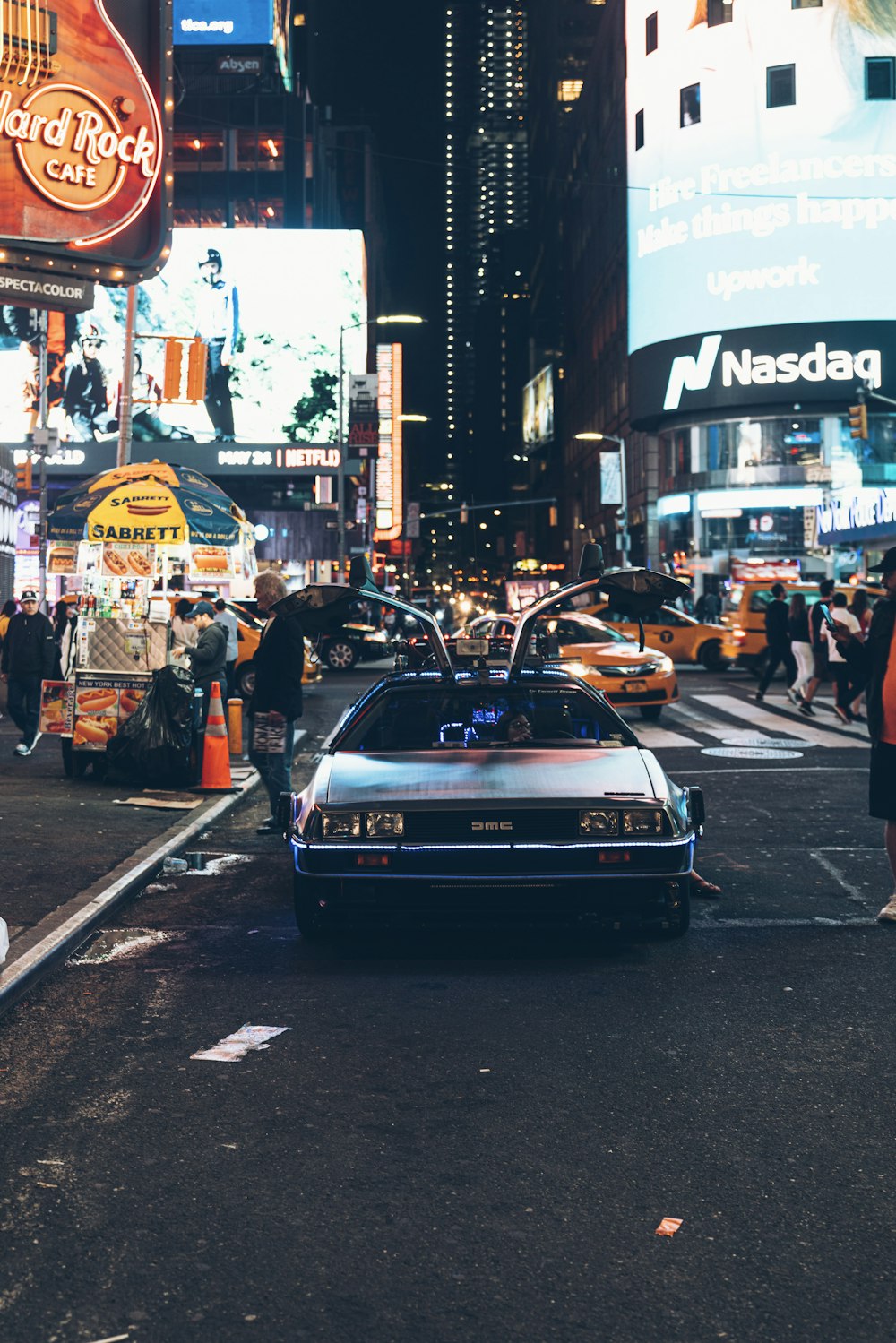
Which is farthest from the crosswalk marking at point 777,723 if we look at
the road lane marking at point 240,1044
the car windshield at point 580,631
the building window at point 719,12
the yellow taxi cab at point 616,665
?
the building window at point 719,12

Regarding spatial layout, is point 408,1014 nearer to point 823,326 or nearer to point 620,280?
point 823,326

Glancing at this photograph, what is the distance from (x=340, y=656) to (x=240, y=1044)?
30.1 m

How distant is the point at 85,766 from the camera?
14312 mm

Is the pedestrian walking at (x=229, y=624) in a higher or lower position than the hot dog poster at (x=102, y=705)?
higher

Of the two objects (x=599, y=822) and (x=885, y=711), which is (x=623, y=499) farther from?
(x=599, y=822)

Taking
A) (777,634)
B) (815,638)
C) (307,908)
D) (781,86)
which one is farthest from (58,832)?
(781,86)

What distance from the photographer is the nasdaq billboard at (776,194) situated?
6031 centimetres

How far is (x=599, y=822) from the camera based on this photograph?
6.66 meters

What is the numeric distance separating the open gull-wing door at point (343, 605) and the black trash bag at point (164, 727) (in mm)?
4281

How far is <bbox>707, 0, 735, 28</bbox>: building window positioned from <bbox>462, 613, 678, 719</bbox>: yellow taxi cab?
51781 mm

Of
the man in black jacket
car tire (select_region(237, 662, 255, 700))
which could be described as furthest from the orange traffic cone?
car tire (select_region(237, 662, 255, 700))

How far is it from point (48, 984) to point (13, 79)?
711 cm

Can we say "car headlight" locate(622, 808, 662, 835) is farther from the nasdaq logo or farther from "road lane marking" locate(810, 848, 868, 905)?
the nasdaq logo

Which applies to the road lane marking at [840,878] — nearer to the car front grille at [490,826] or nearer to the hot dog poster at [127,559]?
the car front grille at [490,826]
